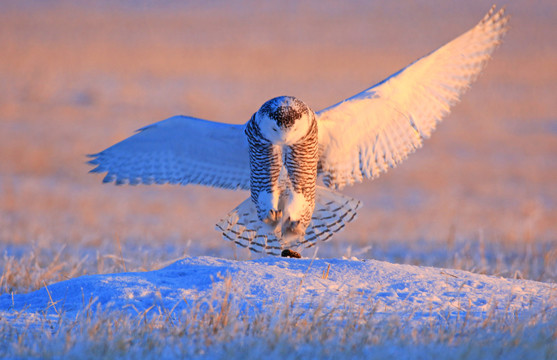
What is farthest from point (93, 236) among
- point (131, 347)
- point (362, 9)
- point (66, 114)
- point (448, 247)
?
point (362, 9)

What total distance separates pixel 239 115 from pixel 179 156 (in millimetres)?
15408

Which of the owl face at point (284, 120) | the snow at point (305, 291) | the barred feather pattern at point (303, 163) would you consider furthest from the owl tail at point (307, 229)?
the snow at point (305, 291)

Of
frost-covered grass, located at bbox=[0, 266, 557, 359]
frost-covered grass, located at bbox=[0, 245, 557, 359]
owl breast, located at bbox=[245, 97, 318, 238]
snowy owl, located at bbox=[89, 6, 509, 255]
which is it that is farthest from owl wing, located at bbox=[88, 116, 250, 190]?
frost-covered grass, located at bbox=[0, 266, 557, 359]

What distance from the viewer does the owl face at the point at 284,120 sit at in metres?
5.42

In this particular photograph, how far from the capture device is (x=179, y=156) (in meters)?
6.60

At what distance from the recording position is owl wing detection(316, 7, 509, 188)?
6.05 metres

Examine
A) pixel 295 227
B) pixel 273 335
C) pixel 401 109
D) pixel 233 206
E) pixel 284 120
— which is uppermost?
pixel 401 109

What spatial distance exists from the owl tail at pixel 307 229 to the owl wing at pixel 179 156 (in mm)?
415

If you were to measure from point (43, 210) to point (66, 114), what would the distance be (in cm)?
977

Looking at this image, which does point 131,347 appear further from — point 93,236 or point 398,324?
point 93,236

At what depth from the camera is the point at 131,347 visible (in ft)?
11.2

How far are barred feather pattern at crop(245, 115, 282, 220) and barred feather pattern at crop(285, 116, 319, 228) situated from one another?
90 mm

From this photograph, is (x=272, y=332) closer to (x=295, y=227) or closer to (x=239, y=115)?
(x=295, y=227)

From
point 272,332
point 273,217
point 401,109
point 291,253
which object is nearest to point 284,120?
point 273,217
